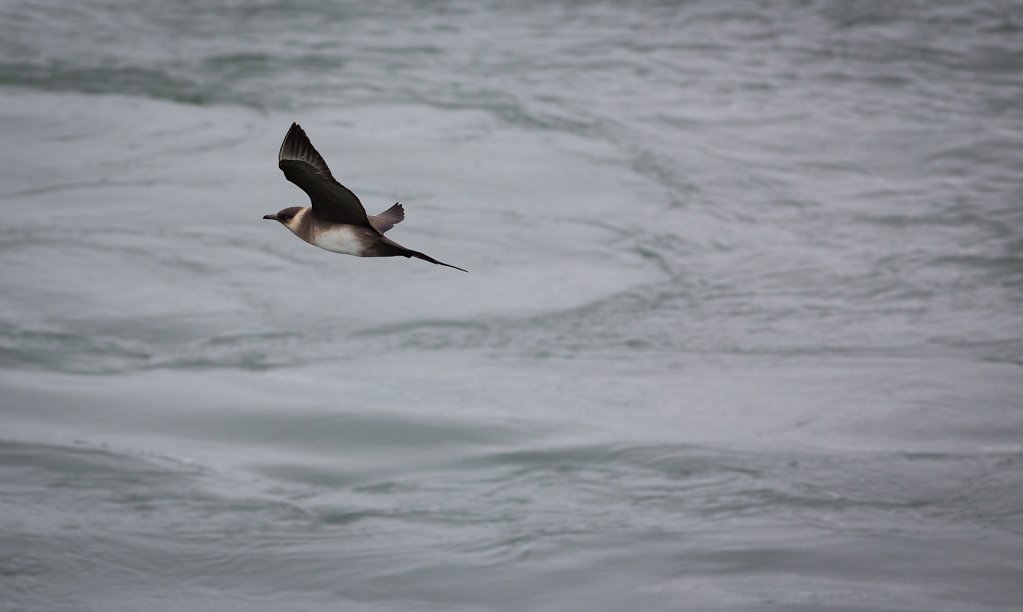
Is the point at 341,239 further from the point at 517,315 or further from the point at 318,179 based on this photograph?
the point at 517,315

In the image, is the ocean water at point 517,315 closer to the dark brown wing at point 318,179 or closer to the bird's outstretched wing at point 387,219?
the bird's outstretched wing at point 387,219

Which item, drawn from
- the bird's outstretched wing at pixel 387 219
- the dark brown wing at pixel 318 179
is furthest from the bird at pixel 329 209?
the bird's outstretched wing at pixel 387 219

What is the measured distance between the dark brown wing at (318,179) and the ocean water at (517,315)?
7324mm

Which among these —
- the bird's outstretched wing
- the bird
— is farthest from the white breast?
the bird's outstretched wing

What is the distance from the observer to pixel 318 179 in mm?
5984

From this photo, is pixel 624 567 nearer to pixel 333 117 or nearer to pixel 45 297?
pixel 45 297

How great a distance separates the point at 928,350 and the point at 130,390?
9.24 m

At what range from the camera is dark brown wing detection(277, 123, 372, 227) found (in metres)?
5.88

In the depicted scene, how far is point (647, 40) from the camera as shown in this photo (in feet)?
98.9

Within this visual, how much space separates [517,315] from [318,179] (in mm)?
13117

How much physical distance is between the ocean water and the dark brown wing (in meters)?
7.32

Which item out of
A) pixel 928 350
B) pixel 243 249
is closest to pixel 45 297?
pixel 243 249

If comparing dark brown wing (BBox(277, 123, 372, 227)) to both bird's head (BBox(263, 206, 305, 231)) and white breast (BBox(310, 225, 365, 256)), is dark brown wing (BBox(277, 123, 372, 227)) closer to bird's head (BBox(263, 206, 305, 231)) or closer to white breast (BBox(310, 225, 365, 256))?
white breast (BBox(310, 225, 365, 256))

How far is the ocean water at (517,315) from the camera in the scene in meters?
13.8
